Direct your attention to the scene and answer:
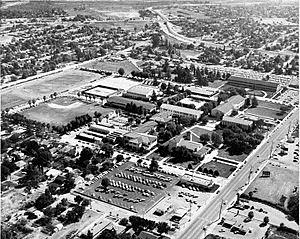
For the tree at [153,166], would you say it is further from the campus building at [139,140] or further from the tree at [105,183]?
the tree at [105,183]

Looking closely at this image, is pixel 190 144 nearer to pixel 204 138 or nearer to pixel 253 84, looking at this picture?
pixel 204 138

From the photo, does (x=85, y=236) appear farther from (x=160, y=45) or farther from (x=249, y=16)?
(x=249, y=16)

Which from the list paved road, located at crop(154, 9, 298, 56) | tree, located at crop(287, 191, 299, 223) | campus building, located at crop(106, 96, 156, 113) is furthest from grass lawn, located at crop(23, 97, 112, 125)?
paved road, located at crop(154, 9, 298, 56)

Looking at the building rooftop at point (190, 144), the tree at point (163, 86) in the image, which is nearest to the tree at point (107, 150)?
the building rooftop at point (190, 144)

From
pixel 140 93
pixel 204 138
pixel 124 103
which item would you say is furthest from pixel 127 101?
pixel 204 138

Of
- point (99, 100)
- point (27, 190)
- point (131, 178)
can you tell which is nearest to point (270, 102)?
point (99, 100)

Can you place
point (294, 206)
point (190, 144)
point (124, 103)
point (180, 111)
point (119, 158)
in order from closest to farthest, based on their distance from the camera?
1. point (294, 206)
2. point (119, 158)
3. point (190, 144)
4. point (180, 111)
5. point (124, 103)
